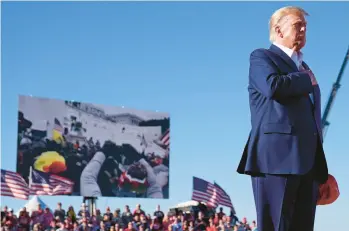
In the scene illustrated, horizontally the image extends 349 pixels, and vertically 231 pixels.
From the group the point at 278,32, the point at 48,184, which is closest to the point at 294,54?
the point at 278,32

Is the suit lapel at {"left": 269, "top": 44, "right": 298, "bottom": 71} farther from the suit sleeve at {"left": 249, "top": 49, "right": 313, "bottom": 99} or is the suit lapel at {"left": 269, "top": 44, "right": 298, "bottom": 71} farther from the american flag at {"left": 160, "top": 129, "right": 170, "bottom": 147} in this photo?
the american flag at {"left": 160, "top": 129, "right": 170, "bottom": 147}

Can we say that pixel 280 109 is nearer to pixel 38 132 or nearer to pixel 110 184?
pixel 38 132

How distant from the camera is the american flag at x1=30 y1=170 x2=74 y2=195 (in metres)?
25.6

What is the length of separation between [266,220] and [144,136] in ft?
94.1

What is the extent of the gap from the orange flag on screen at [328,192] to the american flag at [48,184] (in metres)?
23.5

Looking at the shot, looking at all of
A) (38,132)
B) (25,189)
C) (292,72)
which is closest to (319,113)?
(292,72)

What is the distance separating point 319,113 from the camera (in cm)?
265

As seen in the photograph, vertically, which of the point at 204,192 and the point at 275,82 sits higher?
the point at 204,192

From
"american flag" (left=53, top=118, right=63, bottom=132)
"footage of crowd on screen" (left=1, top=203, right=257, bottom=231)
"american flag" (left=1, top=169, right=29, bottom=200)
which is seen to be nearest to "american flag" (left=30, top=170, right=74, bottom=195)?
"american flag" (left=1, top=169, right=29, bottom=200)

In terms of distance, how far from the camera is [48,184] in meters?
26.1

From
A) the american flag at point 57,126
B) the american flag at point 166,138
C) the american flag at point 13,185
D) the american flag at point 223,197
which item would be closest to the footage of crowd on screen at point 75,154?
the american flag at point 57,126

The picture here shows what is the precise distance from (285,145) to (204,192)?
2304cm

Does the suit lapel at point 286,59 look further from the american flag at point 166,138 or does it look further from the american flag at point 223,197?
the american flag at point 166,138

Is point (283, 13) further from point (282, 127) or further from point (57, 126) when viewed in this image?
point (57, 126)
